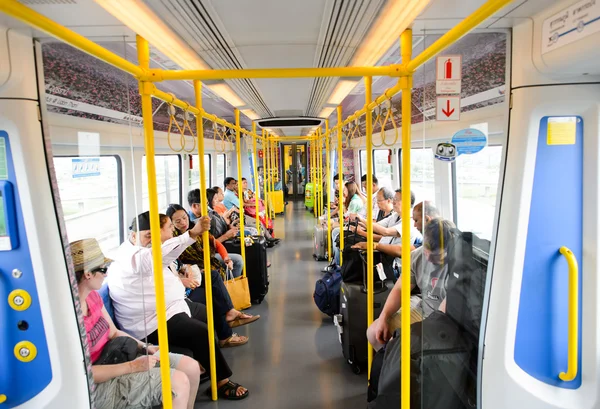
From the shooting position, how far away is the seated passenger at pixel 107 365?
2094mm

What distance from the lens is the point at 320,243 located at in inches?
297

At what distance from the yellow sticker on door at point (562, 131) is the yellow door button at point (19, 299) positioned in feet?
8.10

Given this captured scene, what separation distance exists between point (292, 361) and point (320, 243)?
3.77 m

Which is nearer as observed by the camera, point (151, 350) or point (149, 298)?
point (151, 350)

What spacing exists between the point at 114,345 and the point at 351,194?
529 cm

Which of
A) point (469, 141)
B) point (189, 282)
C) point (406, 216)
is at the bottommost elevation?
point (189, 282)

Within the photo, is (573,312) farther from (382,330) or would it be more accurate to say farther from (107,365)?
(107,365)

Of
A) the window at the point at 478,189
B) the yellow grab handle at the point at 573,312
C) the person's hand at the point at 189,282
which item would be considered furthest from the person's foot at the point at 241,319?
the yellow grab handle at the point at 573,312

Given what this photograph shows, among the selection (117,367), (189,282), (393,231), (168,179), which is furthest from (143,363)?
(168,179)

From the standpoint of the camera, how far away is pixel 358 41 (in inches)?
96.6

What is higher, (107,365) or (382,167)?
(382,167)

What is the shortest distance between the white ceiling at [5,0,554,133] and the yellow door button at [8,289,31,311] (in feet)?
4.11

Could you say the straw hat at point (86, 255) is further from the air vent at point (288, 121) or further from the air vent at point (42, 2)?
the air vent at point (288, 121)

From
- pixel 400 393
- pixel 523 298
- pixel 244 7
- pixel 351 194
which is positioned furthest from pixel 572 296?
pixel 351 194
